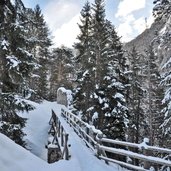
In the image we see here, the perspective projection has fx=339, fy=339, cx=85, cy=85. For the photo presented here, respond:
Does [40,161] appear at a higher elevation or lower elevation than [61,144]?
lower

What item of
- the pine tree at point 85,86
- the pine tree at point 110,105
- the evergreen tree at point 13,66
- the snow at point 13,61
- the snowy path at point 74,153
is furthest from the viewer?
the pine tree at point 85,86

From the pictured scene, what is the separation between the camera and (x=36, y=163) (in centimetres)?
1109

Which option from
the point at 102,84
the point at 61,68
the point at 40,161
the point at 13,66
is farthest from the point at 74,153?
the point at 61,68

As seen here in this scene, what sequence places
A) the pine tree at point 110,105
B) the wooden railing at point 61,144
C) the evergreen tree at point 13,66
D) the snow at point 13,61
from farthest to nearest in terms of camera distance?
the pine tree at point 110,105
the snow at point 13,61
the evergreen tree at point 13,66
the wooden railing at point 61,144

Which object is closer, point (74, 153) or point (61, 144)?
point (74, 153)

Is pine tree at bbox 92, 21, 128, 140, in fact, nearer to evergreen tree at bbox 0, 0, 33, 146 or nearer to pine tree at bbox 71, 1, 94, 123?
pine tree at bbox 71, 1, 94, 123

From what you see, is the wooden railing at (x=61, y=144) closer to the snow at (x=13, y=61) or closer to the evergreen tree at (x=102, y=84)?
the snow at (x=13, y=61)

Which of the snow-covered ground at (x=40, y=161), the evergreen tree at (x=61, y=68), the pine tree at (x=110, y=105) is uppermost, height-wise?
the evergreen tree at (x=61, y=68)

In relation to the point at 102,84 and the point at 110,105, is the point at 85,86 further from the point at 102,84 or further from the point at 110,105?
the point at 110,105

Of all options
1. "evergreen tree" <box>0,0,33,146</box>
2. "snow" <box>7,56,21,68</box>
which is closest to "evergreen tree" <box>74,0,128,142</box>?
"evergreen tree" <box>0,0,33,146</box>

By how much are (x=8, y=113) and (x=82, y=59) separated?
1647 cm

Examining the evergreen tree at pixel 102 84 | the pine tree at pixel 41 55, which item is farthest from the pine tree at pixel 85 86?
the pine tree at pixel 41 55

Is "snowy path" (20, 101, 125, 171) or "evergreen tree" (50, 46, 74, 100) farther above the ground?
"evergreen tree" (50, 46, 74, 100)

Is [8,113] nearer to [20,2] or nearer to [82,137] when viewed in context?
[82,137]
